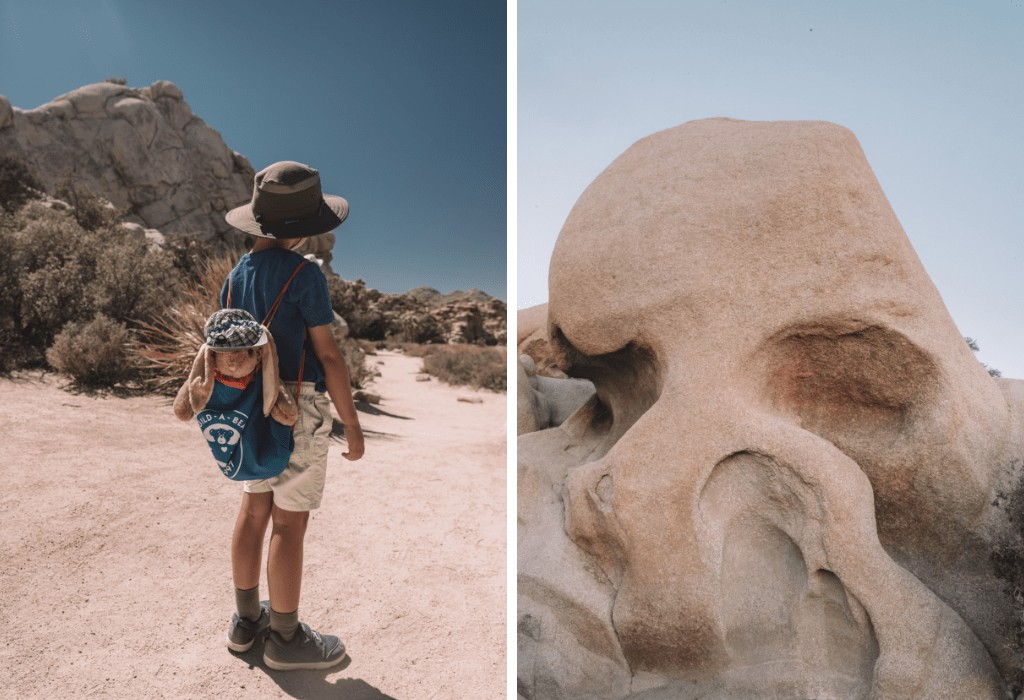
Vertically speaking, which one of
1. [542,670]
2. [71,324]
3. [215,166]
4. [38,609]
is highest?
[215,166]

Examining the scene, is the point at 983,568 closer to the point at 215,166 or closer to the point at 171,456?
the point at 171,456

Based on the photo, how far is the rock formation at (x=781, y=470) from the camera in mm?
2836

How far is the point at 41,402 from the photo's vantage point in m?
6.10

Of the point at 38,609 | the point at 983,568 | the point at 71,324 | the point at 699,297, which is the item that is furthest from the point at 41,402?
the point at 983,568

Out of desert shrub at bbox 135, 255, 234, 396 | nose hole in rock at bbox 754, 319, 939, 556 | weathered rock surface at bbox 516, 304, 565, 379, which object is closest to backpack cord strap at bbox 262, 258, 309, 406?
nose hole in rock at bbox 754, 319, 939, 556

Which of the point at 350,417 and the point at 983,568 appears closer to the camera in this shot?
the point at 350,417

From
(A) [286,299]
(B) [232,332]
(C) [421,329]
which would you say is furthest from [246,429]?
(C) [421,329]

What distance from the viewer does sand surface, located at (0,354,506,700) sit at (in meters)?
2.60

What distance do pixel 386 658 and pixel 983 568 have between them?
260 centimetres

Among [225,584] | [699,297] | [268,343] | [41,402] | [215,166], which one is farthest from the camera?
[215,166]

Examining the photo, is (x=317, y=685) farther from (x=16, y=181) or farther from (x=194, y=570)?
(x=16, y=181)

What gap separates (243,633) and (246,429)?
101 centimetres

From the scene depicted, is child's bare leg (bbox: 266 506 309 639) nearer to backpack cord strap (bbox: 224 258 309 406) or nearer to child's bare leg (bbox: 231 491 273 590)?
child's bare leg (bbox: 231 491 273 590)

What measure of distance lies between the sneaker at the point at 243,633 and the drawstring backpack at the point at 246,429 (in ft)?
2.53
